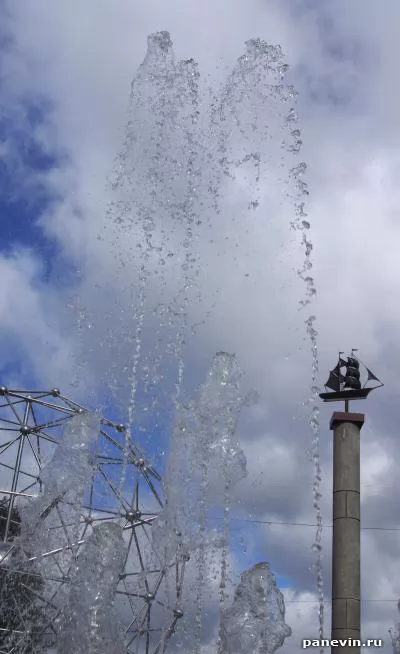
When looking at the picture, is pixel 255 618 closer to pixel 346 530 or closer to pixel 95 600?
pixel 346 530

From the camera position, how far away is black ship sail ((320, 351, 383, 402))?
24.4 meters

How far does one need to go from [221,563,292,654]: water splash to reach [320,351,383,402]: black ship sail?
15.8ft

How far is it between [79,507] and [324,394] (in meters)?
12.4

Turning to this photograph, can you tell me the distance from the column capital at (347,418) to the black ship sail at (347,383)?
0.75 metres

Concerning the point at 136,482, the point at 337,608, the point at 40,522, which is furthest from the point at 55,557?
the point at 337,608

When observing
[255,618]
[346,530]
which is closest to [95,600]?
[255,618]

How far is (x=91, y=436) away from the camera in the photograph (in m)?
32.6

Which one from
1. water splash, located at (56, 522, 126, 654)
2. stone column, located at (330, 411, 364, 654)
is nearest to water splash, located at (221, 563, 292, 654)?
stone column, located at (330, 411, 364, 654)

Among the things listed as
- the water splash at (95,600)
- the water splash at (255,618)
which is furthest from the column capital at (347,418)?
the water splash at (95,600)

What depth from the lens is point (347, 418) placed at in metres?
23.6

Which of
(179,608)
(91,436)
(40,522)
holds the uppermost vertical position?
(91,436)

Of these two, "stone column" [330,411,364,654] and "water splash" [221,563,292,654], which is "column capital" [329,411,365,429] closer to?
"stone column" [330,411,364,654]

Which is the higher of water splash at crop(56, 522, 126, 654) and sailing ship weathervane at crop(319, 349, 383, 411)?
sailing ship weathervane at crop(319, 349, 383, 411)

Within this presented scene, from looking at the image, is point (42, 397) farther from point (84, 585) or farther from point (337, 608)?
point (337, 608)
